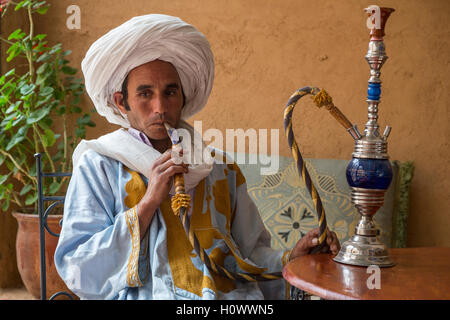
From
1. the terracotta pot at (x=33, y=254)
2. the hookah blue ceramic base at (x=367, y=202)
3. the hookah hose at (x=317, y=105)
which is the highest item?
the hookah hose at (x=317, y=105)

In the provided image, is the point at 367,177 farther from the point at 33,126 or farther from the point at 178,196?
the point at 33,126

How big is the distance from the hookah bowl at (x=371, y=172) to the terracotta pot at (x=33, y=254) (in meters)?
2.06

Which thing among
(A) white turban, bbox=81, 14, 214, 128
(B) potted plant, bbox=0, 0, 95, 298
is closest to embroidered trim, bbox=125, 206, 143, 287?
(A) white turban, bbox=81, 14, 214, 128

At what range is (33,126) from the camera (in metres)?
3.26

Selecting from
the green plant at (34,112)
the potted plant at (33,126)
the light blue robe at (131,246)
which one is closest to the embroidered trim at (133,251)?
the light blue robe at (131,246)

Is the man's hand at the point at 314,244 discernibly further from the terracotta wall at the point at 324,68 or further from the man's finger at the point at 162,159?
the terracotta wall at the point at 324,68

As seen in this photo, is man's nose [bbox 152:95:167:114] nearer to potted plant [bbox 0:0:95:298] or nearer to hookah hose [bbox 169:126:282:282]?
hookah hose [bbox 169:126:282:282]

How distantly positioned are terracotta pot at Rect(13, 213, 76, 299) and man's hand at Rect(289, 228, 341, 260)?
180cm

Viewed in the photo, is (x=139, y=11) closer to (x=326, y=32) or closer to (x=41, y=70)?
(x=41, y=70)

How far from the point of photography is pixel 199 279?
5.44ft

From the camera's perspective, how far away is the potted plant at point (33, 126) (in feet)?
10.5

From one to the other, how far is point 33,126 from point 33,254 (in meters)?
0.78

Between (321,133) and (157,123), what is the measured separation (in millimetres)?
1596
